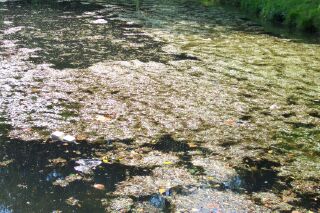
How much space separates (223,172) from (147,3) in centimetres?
1793

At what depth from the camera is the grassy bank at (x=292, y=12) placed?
14.1 metres

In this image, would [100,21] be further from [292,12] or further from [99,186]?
[99,186]

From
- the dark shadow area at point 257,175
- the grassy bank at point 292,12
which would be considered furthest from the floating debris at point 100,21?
the dark shadow area at point 257,175

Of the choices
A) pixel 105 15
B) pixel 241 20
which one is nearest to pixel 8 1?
pixel 105 15

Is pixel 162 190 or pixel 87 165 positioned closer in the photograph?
pixel 162 190

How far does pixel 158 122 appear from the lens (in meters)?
5.97

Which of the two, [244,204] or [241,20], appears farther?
[241,20]

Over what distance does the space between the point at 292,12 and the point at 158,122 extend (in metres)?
11.0

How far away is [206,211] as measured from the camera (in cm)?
388

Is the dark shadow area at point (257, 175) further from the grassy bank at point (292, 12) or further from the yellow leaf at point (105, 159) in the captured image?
the grassy bank at point (292, 12)

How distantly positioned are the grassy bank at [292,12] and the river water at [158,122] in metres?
2.22

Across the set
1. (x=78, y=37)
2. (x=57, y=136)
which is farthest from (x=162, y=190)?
(x=78, y=37)

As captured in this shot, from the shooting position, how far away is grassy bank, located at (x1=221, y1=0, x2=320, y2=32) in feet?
46.4

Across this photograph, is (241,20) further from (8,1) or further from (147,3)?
(8,1)
